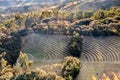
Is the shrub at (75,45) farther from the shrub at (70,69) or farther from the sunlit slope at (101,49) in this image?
the shrub at (70,69)

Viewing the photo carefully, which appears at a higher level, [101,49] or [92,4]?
[92,4]

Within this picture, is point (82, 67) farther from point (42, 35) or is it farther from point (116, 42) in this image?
point (42, 35)

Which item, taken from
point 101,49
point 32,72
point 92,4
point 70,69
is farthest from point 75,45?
point 92,4

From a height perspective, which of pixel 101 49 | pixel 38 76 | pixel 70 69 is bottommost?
pixel 101 49

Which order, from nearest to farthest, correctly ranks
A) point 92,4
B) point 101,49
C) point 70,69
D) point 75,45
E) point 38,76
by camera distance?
point 38,76, point 70,69, point 75,45, point 101,49, point 92,4

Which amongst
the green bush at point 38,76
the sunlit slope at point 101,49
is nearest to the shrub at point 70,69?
the green bush at point 38,76

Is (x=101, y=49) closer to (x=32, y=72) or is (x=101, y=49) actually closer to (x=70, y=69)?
(x=70, y=69)

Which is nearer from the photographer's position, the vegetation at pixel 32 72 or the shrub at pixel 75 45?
the vegetation at pixel 32 72

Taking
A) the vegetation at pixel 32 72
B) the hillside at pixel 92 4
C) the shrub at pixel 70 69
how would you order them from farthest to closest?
the hillside at pixel 92 4, the shrub at pixel 70 69, the vegetation at pixel 32 72

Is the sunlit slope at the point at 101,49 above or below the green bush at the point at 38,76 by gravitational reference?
below
